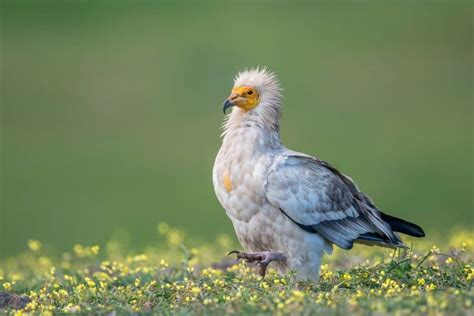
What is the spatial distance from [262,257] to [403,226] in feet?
4.96

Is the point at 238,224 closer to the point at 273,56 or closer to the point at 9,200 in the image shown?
the point at 9,200

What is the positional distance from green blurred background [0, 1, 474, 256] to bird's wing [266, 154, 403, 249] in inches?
385

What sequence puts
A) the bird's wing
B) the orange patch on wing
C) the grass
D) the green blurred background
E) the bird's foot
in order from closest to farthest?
the grass
the bird's foot
the bird's wing
the orange patch on wing
the green blurred background

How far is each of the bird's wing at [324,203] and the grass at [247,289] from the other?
1.00 feet

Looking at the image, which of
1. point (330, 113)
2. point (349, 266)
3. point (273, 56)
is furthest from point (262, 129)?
point (273, 56)

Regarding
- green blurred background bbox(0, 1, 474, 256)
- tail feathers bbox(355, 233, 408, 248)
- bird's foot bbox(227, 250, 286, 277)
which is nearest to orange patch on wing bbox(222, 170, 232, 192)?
bird's foot bbox(227, 250, 286, 277)

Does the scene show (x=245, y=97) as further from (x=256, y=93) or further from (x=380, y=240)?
(x=380, y=240)

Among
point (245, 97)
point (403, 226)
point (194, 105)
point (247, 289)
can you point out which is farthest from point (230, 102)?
point (194, 105)

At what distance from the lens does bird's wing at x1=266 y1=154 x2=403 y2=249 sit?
30.0ft

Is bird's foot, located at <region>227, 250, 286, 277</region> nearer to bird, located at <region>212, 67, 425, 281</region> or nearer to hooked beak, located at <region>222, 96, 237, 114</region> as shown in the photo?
bird, located at <region>212, 67, 425, 281</region>

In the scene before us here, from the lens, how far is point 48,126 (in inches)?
1180

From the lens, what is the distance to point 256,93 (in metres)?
9.90

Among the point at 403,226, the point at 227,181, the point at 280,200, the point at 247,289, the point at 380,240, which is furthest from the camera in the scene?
the point at 403,226

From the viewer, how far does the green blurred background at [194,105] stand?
23234 millimetres
